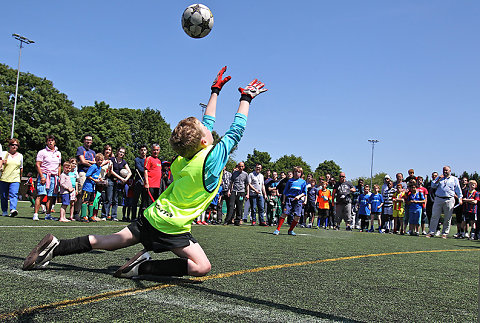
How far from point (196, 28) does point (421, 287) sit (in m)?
3.73

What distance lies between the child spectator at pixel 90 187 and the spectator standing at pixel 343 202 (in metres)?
9.24

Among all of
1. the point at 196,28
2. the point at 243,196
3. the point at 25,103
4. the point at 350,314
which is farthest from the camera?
the point at 25,103

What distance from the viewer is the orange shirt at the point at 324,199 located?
16.4m

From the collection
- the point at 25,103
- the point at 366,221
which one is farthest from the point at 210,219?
the point at 25,103

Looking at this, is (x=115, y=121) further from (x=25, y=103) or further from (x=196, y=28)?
(x=196, y=28)

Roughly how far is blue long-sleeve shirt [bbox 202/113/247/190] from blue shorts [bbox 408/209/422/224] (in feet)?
41.3

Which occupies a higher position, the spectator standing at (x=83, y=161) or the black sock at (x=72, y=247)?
the spectator standing at (x=83, y=161)

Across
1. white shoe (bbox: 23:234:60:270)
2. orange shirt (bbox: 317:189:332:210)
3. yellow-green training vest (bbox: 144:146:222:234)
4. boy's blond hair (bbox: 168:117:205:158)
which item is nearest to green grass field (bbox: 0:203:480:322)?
white shoe (bbox: 23:234:60:270)

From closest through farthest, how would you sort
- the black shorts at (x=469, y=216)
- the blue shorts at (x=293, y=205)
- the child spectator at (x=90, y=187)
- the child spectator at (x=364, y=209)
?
the blue shorts at (x=293, y=205)
the child spectator at (x=90, y=187)
the black shorts at (x=469, y=216)
the child spectator at (x=364, y=209)

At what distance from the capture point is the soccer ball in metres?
4.84

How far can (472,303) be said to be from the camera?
144 inches

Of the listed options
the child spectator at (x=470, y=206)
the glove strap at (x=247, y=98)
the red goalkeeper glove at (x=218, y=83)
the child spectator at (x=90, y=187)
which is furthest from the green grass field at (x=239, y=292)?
the child spectator at (x=470, y=206)

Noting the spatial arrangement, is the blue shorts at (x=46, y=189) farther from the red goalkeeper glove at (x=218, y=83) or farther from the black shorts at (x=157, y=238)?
the red goalkeeper glove at (x=218, y=83)

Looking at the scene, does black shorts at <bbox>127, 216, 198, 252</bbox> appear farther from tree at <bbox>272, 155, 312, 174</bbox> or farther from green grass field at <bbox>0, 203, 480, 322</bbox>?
tree at <bbox>272, 155, 312, 174</bbox>
